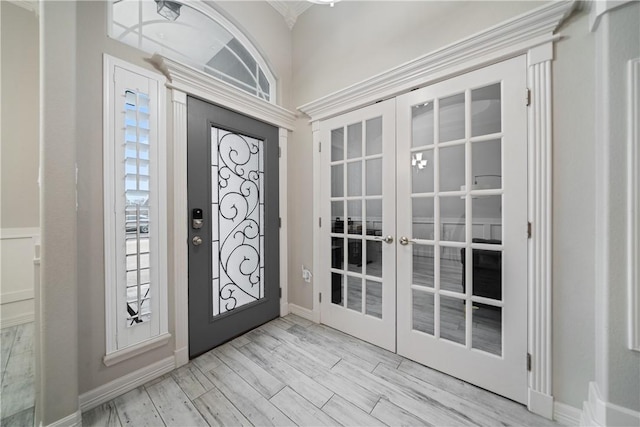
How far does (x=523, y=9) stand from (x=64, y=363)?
3.31 m

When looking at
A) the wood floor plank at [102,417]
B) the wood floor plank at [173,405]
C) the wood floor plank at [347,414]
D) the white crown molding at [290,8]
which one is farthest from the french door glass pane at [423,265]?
the white crown molding at [290,8]

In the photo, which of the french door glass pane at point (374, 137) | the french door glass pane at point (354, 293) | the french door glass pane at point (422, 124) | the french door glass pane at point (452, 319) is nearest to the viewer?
the french door glass pane at point (452, 319)

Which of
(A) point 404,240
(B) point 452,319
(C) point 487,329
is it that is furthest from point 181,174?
(C) point 487,329

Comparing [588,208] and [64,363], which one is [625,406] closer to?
[588,208]

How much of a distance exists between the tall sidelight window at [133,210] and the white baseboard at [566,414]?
8.16ft

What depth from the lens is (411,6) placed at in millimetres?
1821

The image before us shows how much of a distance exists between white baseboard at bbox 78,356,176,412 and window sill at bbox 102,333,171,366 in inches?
4.9

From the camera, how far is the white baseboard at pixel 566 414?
4.04 ft

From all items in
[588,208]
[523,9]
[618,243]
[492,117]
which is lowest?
[618,243]

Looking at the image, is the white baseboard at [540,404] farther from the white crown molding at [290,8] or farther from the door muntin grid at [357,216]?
the white crown molding at [290,8]

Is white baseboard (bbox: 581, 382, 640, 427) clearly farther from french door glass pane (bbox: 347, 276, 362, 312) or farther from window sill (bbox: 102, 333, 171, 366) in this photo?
window sill (bbox: 102, 333, 171, 366)

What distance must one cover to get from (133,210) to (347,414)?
1.86 meters

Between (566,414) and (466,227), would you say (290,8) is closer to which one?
(466,227)

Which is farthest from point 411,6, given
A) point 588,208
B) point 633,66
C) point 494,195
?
point 588,208
